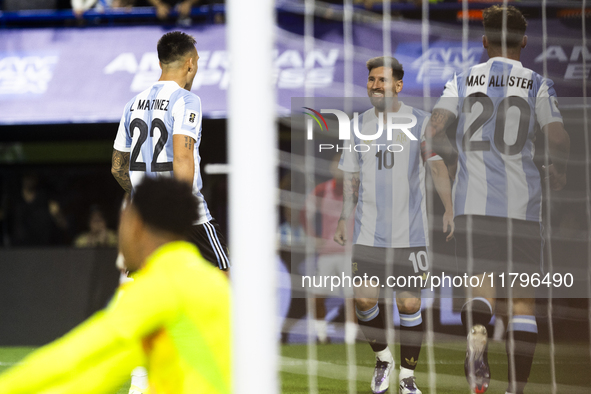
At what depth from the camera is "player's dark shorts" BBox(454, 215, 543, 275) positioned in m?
3.24

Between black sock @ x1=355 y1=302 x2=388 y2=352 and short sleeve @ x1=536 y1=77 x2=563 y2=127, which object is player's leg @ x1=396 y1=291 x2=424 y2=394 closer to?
black sock @ x1=355 y1=302 x2=388 y2=352

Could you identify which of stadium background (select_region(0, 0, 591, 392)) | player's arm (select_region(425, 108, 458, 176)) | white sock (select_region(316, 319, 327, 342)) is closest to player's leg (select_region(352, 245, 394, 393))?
player's arm (select_region(425, 108, 458, 176))

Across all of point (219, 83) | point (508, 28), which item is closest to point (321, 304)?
point (219, 83)

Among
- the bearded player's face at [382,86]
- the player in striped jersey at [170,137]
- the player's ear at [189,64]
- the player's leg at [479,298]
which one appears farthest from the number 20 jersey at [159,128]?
the player's leg at [479,298]

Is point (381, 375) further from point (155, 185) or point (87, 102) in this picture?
point (87, 102)

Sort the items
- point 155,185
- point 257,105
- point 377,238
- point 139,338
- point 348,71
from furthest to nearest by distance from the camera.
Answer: point 348,71 → point 377,238 → point 155,185 → point 139,338 → point 257,105

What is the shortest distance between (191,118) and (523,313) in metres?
2.01

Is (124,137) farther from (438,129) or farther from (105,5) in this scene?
(105,5)

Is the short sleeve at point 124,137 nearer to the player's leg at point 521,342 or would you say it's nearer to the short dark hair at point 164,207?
the short dark hair at point 164,207

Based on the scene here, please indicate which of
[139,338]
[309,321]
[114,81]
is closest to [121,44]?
[114,81]

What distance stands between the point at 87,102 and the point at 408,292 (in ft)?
12.2

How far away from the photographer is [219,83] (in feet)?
19.0

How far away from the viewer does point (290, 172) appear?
635cm

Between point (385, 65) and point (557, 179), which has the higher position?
point (385, 65)
